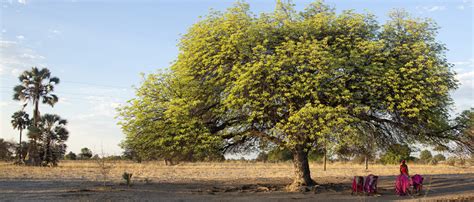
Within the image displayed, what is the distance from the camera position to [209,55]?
2116cm

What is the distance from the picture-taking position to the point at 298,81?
19312 millimetres

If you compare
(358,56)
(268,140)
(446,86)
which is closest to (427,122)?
(446,86)

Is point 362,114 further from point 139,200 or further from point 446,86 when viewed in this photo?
point 139,200

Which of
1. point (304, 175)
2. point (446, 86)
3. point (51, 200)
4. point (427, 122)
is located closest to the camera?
point (51, 200)

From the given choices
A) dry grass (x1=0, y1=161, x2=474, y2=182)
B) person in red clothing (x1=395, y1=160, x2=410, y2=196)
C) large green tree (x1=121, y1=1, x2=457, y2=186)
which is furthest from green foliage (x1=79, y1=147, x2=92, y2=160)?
person in red clothing (x1=395, y1=160, x2=410, y2=196)

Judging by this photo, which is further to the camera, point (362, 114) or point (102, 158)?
point (362, 114)

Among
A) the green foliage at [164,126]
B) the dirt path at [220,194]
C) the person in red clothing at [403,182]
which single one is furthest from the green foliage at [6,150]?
the person in red clothing at [403,182]

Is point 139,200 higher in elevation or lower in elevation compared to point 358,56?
lower

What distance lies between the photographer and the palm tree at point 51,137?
53.9 m

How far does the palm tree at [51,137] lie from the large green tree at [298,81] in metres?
37.2

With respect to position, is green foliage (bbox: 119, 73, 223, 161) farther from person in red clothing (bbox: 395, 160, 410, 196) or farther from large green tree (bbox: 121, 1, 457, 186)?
person in red clothing (bbox: 395, 160, 410, 196)

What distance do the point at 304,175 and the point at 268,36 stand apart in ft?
27.0

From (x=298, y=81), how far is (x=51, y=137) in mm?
45588

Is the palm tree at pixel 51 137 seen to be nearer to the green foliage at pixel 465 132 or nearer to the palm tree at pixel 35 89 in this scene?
the palm tree at pixel 35 89
